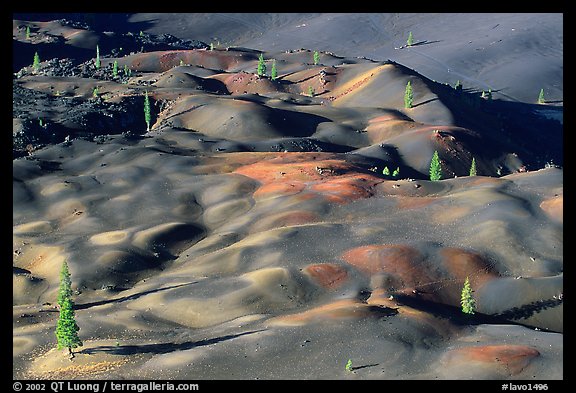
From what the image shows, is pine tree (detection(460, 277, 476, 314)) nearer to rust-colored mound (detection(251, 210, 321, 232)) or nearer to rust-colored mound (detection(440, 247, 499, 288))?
rust-colored mound (detection(440, 247, 499, 288))

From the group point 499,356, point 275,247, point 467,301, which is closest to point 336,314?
point 467,301

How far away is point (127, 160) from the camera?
13088 centimetres

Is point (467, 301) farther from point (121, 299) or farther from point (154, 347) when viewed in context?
point (121, 299)

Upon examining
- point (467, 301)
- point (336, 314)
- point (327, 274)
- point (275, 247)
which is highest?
point (336, 314)

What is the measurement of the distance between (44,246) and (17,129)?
57.0m

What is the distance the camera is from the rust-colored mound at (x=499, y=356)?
5881 centimetres

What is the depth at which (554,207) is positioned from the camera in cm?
9900

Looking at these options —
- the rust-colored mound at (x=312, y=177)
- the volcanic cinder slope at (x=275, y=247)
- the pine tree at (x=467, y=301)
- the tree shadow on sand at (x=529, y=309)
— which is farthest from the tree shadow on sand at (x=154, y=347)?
the rust-colored mound at (x=312, y=177)

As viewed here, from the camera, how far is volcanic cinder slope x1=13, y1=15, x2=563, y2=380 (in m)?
63.9

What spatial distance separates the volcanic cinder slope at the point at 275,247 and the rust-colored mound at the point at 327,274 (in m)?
0.25

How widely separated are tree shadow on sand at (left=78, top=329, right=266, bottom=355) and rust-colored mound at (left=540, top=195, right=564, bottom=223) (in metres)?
50.4

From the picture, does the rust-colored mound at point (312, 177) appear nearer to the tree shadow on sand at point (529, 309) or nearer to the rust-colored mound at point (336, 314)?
the tree shadow on sand at point (529, 309)

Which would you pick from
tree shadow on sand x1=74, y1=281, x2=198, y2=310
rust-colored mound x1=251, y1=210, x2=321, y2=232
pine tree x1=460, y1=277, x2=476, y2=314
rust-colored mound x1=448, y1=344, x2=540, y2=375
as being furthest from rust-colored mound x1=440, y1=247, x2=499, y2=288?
tree shadow on sand x1=74, y1=281, x2=198, y2=310

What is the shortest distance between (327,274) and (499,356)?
2673cm
